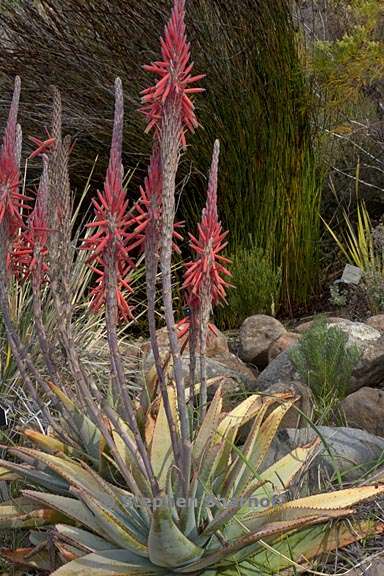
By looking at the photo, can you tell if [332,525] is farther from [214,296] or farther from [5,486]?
[5,486]

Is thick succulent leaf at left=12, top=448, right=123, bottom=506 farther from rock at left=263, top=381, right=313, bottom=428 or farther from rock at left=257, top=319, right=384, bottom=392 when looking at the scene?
rock at left=257, top=319, right=384, bottom=392

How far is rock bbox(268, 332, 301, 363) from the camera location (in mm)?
4604

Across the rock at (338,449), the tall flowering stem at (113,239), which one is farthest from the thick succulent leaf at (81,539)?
the rock at (338,449)

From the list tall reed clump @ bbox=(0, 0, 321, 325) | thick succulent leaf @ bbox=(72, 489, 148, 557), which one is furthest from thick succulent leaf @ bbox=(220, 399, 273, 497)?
tall reed clump @ bbox=(0, 0, 321, 325)

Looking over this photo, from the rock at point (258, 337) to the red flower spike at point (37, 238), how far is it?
8.13 ft

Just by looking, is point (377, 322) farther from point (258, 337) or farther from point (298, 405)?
point (298, 405)

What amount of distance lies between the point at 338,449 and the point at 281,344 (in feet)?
6.19

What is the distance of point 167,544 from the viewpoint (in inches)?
83.6

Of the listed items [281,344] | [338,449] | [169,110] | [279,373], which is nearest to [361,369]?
[279,373]

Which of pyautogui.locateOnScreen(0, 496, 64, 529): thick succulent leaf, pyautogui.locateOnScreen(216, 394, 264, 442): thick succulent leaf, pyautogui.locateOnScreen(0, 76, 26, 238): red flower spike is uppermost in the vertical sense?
pyautogui.locateOnScreen(0, 76, 26, 238): red flower spike

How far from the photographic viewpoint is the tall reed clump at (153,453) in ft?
6.65

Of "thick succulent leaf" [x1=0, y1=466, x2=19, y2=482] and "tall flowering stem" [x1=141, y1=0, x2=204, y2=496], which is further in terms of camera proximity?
"thick succulent leaf" [x1=0, y1=466, x2=19, y2=482]

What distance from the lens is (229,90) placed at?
588 centimetres

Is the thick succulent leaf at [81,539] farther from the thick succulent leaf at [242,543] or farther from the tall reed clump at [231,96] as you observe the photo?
the tall reed clump at [231,96]
